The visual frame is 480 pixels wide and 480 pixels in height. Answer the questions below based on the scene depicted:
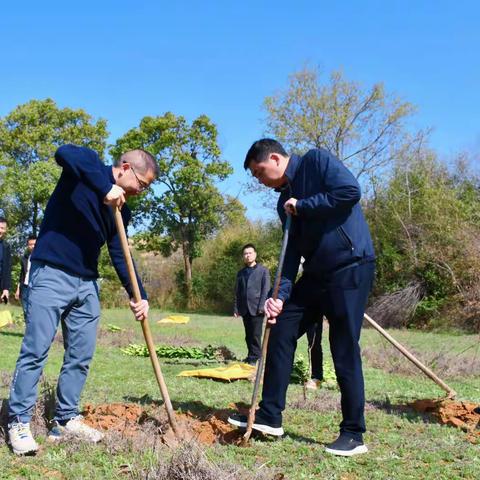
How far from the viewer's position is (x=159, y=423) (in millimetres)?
4516

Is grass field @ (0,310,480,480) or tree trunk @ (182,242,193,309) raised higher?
tree trunk @ (182,242,193,309)

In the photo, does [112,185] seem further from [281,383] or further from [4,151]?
[4,151]

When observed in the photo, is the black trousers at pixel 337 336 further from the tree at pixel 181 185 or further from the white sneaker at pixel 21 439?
the tree at pixel 181 185

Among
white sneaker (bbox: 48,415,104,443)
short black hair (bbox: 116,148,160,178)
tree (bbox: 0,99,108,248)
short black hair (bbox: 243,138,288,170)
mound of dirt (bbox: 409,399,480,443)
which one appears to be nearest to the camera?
white sneaker (bbox: 48,415,104,443)

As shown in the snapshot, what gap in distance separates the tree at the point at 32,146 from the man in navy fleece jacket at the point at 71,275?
26047 millimetres

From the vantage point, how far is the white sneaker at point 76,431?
4129 millimetres

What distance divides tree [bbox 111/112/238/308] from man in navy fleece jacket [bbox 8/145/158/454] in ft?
83.3

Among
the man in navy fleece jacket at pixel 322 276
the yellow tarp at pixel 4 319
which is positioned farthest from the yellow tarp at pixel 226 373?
the yellow tarp at pixel 4 319

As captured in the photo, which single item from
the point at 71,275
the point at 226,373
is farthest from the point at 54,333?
the point at 226,373

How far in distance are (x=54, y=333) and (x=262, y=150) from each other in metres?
1.91

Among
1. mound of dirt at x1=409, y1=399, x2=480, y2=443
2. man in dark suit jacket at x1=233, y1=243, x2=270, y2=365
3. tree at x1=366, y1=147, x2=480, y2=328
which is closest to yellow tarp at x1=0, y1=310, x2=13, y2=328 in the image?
man in dark suit jacket at x1=233, y1=243, x2=270, y2=365

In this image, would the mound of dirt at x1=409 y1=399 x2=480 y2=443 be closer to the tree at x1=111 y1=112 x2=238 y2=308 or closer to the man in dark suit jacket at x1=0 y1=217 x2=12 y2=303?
the man in dark suit jacket at x1=0 y1=217 x2=12 y2=303

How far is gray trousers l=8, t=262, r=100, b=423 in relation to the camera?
3984 mm

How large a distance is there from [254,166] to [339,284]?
104 centimetres
